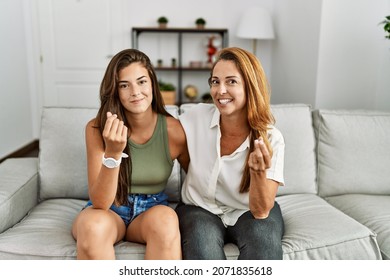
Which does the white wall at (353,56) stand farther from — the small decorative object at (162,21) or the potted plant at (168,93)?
the small decorative object at (162,21)

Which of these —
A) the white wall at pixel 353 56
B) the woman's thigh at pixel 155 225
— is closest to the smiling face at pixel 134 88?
the woman's thigh at pixel 155 225

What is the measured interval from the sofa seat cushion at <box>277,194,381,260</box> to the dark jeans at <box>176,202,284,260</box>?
72 millimetres

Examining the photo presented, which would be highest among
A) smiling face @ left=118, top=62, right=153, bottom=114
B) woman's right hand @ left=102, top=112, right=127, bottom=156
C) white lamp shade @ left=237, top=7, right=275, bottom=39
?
white lamp shade @ left=237, top=7, right=275, bottom=39

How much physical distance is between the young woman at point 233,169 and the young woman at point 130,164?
0.28ft

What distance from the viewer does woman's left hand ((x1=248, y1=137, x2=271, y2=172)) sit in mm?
1275

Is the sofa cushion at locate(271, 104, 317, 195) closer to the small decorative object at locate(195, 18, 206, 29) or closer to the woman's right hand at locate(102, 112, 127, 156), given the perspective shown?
the woman's right hand at locate(102, 112, 127, 156)

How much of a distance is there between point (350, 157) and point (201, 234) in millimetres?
987

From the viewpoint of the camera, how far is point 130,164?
1.56 m

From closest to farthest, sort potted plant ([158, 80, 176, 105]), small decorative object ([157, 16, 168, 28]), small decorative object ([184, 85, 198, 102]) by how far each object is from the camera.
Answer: potted plant ([158, 80, 176, 105]), small decorative object ([157, 16, 168, 28]), small decorative object ([184, 85, 198, 102])

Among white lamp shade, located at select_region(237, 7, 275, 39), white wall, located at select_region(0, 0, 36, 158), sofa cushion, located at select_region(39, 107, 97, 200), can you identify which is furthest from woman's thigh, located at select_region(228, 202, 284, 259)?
white wall, located at select_region(0, 0, 36, 158)

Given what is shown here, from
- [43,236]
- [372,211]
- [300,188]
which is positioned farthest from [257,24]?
[43,236]
